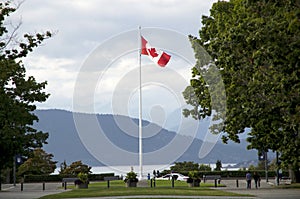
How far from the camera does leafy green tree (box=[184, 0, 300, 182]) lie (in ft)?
83.2

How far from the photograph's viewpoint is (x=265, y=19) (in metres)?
27.2

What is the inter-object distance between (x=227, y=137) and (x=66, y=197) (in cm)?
1635

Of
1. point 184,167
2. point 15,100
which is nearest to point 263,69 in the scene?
point 15,100

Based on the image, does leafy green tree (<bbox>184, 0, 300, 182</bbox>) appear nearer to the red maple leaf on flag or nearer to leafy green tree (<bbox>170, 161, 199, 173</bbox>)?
the red maple leaf on flag

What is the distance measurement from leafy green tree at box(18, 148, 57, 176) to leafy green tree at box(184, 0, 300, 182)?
37659 mm

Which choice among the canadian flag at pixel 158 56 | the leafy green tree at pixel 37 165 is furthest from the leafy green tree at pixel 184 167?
the canadian flag at pixel 158 56

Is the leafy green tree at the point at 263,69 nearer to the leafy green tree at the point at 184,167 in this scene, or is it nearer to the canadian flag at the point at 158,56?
Result: the canadian flag at the point at 158,56

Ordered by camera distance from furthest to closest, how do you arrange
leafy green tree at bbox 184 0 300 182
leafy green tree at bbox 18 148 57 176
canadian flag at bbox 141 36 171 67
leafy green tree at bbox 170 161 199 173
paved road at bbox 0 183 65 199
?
leafy green tree at bbox 170 161 199 173, leafy green tree at bbox 18 148 57 176, canadian flag at bbox 141 36 171 67, paved road at bbox 0 183 65 199, leafy green tree at bbox 184 0 300 182

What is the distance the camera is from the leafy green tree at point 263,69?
83.2ft

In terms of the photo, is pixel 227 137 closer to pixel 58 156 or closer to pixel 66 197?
pixel 66 197

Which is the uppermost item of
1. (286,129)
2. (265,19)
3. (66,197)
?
(265,19)

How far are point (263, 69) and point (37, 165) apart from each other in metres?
55.0

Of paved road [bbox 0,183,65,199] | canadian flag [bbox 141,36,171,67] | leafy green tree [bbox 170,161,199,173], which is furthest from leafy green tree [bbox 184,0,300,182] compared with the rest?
leafy green tree [bbox 170,161,199,173]

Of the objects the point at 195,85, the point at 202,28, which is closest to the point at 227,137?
the point at 195,85
